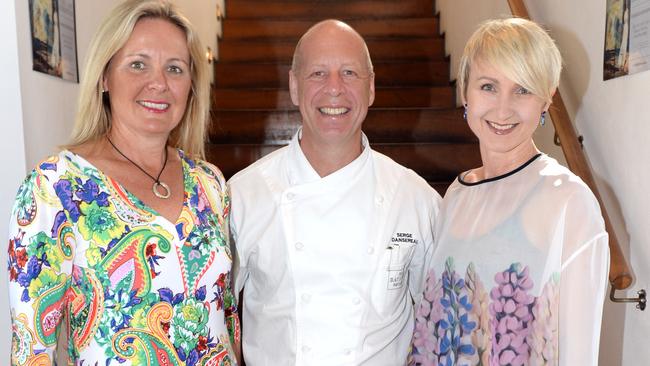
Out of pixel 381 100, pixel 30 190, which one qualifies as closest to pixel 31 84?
pixel 30 190

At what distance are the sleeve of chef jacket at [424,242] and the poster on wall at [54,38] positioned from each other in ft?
3.83

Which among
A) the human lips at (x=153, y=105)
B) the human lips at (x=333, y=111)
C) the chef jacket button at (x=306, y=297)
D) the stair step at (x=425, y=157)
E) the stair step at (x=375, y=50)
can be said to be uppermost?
the stair step at (x=375, y=50)

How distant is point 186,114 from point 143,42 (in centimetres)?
29

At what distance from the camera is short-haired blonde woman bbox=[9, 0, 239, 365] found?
120 centimetres

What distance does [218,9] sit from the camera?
5035 mm

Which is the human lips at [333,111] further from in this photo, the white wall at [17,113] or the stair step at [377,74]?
the stair step at [377,74]

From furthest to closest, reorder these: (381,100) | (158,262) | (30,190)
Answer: (381,100) < (158,262) < (30,190)

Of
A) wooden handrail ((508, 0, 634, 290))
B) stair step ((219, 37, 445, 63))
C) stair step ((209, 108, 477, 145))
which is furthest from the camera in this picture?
stair step ((219, 37, 445, 63))

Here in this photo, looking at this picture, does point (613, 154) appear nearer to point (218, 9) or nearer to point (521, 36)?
point (521, 36)

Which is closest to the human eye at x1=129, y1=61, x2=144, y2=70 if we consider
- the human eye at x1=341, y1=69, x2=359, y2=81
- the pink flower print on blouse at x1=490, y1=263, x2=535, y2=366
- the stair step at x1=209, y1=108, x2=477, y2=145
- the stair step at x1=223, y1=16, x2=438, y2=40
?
the human eye at x1=341, y1=69, x2=359, y2=81

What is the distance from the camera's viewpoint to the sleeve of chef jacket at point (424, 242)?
1.73 metres

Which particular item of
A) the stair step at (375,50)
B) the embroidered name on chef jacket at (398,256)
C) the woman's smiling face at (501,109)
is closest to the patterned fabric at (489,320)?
the embroidered name on chef jacket at (398,256)

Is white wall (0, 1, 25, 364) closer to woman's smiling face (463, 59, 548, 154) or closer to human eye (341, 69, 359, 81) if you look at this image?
human eye (341, 69, 359, 81)

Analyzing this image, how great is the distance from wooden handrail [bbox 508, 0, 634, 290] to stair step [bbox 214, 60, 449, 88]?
2140 mm
